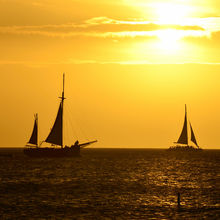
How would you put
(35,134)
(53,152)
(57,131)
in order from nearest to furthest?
(57,131)
(53,152)
(35,134)

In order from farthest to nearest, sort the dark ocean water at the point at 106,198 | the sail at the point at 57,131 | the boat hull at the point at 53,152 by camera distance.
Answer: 1. the boat hull at the point at 53,152
2. the sail at the point at 57,131
3. the dark ocean water at the point at 106,198

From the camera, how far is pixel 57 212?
55.0 metres

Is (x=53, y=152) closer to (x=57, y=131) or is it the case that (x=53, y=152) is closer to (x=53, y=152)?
(x=53, y=152)

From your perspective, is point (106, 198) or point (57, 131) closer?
point (106, 198)

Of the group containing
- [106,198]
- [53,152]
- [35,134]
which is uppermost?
[35,134]

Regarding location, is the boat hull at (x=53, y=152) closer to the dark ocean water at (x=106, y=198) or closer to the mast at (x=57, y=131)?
the mast at (x=57, y=131)

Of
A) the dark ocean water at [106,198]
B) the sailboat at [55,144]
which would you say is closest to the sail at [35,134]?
the sailboat at [55,144]

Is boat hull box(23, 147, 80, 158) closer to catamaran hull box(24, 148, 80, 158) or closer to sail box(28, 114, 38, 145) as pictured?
catamaran hull box(24, 148, 80, 158)

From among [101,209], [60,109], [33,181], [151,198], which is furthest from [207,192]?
[60,109]

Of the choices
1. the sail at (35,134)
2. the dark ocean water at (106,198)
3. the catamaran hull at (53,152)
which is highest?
the sail at (35,134)

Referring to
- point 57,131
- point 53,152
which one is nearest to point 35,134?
point 53,152

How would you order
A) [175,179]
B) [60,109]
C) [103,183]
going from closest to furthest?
[103,183] → [175,179] → [60,109]

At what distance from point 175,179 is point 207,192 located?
79.1 ft

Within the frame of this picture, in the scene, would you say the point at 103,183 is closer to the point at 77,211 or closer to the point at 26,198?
the point at 26,198
